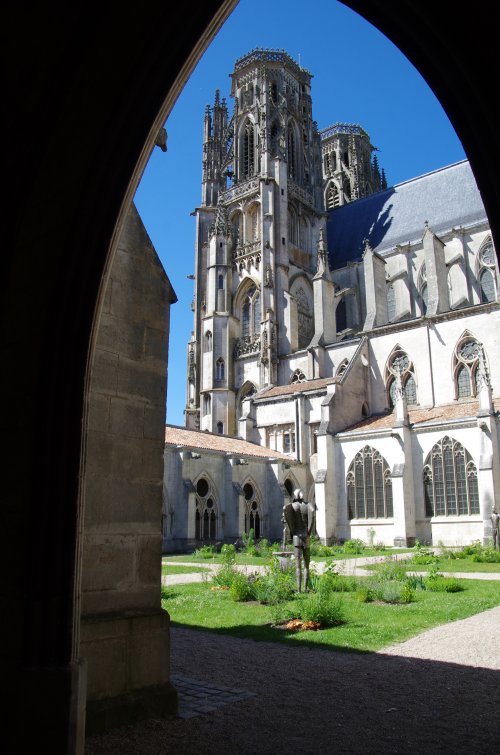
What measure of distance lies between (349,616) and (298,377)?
91.8 ft

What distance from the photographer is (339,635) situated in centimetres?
784

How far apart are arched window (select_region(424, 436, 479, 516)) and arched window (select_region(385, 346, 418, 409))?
18.9 feet

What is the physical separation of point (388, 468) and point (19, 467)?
26.3 meters

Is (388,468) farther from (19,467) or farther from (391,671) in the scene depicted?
(19,467)

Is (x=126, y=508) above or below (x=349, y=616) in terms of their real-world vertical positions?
above

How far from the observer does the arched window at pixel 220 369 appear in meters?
39.5

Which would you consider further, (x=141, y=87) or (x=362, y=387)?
(x=362, y=387)

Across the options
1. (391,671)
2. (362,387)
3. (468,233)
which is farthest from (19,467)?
(468,233)

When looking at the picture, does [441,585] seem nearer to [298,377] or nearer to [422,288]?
[298,377]

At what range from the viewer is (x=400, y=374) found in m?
32.4

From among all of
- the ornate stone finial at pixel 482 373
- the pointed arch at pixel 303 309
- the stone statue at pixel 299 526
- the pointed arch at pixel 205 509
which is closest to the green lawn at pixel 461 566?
the stone statue at pixel 299 526

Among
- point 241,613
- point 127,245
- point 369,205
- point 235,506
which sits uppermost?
point 369,205

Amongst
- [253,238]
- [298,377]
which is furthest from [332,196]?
[298,377]

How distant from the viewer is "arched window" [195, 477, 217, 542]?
88.2 feet
